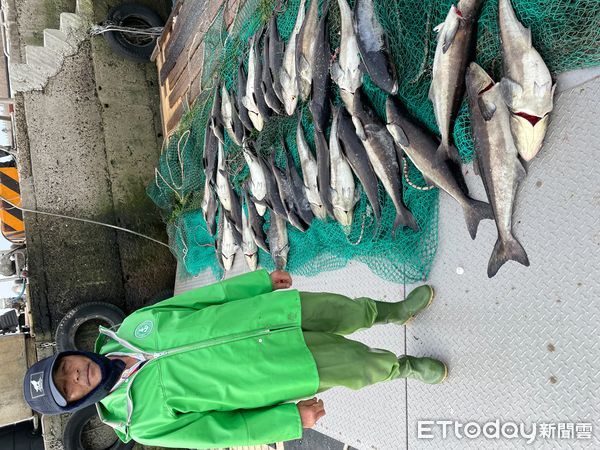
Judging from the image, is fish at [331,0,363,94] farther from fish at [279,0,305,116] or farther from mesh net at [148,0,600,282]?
fish at [279,0,305,116]

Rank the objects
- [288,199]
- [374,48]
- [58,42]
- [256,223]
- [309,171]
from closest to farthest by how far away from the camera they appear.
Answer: [374,48], [309,171], [288,199], [256,223], [58,42]

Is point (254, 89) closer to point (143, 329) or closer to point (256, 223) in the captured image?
point (256, 223)

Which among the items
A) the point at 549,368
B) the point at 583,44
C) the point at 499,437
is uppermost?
the point at 583,44

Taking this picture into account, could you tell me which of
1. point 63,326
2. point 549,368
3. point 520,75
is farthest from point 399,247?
point 63,326

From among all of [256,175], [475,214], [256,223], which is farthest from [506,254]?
[256,223]

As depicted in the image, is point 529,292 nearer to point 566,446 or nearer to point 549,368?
point 549,368

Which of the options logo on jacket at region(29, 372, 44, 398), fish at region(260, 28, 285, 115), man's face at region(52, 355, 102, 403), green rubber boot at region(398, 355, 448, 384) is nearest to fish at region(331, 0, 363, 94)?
fish at region(260, 28, 285, 115)

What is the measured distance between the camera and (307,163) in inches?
143

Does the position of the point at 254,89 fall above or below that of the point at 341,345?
above

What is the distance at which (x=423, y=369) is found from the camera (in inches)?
112

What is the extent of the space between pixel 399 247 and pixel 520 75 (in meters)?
1.31

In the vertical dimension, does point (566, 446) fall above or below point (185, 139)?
below

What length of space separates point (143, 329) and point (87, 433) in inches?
158

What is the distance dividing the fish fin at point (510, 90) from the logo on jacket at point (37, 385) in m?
2.50
